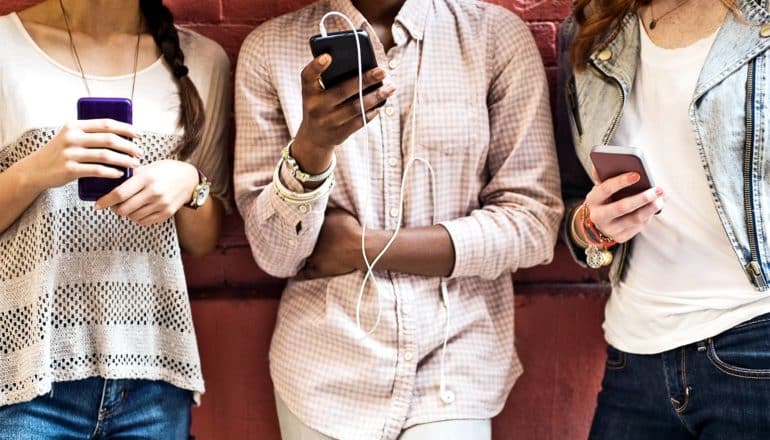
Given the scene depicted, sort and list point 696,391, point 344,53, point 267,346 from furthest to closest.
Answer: point 267,346 → point 696,391 → point 344,53

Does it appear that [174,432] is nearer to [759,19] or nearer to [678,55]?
[678,55]

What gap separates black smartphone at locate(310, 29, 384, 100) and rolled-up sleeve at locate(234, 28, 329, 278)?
0.88 ft

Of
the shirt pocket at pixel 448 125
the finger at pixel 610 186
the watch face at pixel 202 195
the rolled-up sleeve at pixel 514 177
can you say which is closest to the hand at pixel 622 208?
the finger at pixel 610 186

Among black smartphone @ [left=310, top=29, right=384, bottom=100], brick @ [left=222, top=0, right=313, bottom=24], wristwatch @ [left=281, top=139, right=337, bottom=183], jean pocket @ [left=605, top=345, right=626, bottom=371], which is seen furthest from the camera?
brick @ [left=222, top=0, right=313, bottom=24]

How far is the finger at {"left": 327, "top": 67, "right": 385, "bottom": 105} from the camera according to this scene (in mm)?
1073

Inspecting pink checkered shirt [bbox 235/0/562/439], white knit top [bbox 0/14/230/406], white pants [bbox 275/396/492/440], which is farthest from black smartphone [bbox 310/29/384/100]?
white pants [bbox 275/396/492/440]

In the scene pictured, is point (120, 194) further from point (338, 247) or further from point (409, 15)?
point (409, 15)

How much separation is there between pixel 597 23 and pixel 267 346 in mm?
845

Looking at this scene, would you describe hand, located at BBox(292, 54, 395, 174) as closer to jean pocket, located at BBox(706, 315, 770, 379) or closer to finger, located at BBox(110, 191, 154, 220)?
finger, located at BBox(110, 191, 154, 220)

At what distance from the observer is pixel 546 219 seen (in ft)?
4.37

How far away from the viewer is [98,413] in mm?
1261

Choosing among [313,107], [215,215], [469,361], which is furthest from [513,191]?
[215,215]

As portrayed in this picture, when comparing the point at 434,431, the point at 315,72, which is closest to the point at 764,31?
the point at 315,72

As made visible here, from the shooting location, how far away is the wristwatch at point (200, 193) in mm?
1296
